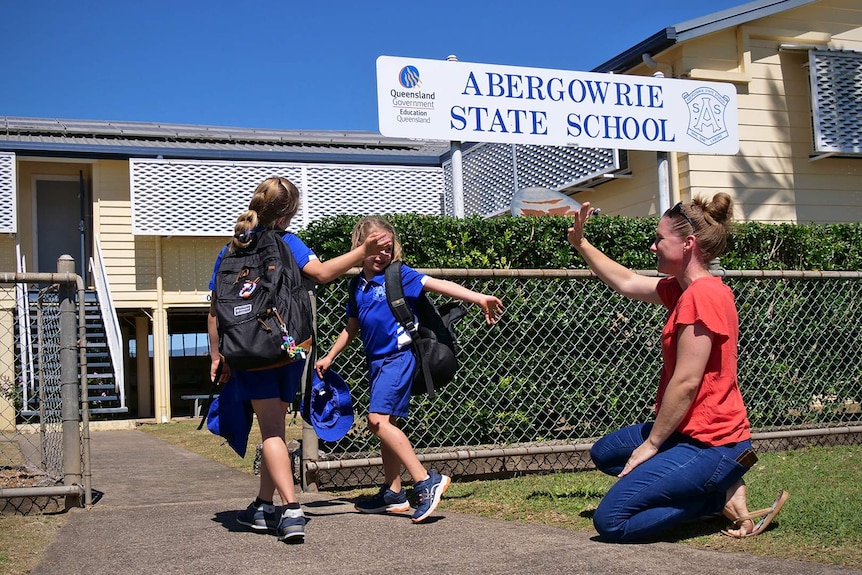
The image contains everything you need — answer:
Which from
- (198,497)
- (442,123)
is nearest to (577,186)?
(442,123)

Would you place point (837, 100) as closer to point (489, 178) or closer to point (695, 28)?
point (695, 28)

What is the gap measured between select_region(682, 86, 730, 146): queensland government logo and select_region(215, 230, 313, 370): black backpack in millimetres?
6348

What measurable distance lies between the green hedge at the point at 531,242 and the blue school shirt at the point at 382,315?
163cm

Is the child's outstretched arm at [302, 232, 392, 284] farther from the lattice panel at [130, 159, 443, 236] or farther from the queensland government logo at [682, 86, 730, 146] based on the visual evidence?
the lattice panel at [130, 159, 443, 236]

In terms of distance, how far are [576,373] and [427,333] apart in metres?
2.25

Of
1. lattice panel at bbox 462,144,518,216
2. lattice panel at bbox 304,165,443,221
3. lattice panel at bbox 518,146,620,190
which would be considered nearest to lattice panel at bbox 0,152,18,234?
lattice panel at bbox 304,165,443,221

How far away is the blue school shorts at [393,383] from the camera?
4.73 meters

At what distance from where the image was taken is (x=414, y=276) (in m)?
4.83

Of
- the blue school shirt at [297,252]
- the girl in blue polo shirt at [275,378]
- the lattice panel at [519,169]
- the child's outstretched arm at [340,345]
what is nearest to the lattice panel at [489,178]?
the lattice panel at [519,169]

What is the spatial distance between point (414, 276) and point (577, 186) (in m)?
8.75

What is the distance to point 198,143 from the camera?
18.8 meters

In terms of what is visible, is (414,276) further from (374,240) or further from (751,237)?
(751,237)

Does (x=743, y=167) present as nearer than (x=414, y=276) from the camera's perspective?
No

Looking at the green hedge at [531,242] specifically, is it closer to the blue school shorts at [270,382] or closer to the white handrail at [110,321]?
the blue school shorts at [270,382]
